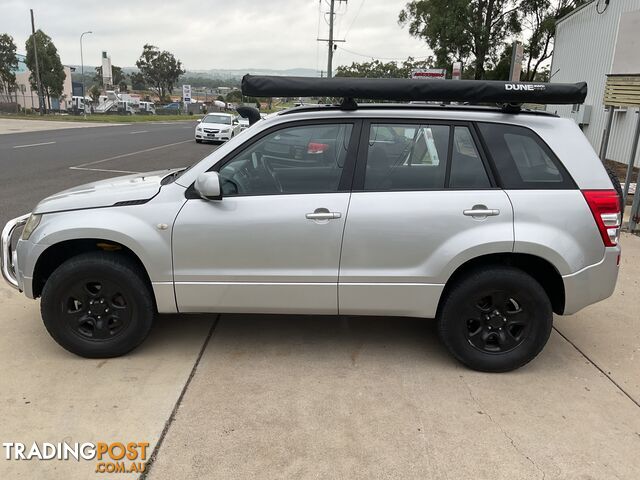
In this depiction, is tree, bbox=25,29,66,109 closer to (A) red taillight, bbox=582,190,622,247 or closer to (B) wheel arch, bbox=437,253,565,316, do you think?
(B) wheel arch, bbox=437,253,565,316

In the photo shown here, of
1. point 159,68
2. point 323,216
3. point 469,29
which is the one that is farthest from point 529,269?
point 159,68

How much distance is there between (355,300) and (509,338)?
1.08 m

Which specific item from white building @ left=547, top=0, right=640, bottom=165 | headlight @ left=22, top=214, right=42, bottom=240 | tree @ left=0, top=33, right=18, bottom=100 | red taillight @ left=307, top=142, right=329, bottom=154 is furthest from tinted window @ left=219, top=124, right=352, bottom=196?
tree @ left=0, top=33, right=18, bottom=100

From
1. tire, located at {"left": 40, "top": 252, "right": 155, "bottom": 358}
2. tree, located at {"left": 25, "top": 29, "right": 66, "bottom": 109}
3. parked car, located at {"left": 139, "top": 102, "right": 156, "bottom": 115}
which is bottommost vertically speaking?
parked car, located at {"left": 139, "top": 102, "right": 156, "bottom": 115}

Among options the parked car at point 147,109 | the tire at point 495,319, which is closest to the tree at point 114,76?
the parked car at point 147,109

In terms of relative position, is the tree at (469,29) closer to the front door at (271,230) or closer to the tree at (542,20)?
the tree at (542,20)

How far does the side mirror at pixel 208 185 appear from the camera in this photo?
346 cm

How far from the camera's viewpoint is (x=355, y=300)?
12.0 ft

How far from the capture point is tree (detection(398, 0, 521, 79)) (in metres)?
22.3

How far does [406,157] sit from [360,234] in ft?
2.09

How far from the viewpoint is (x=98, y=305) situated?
3693mm

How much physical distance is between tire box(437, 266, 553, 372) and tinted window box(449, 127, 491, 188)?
588 millimetres

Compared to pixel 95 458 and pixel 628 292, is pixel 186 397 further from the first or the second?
pixel 628 292

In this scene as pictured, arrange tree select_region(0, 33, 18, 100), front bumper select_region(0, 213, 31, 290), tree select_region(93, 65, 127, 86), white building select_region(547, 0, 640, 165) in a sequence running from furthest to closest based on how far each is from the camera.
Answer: tree select_region(93, 65, 127, 86), tree select_region(0, 33, 18, 100), white building select_region(547, 0, 640, 165), front bumper select_region(0, 213, 31, 290)
